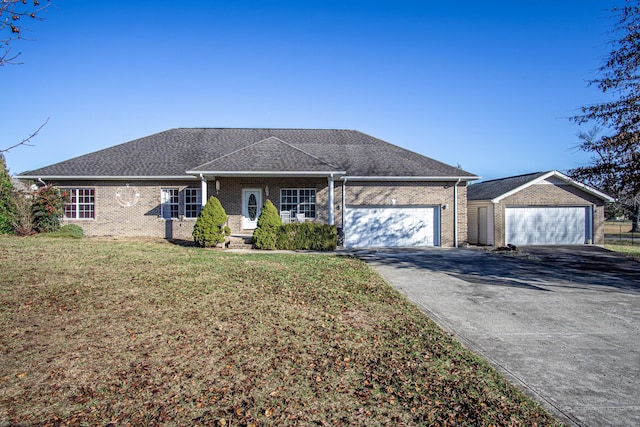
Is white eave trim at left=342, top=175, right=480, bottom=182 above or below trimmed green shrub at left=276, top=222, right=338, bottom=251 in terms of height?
above

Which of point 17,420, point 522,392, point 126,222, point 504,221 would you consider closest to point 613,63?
point 504,221

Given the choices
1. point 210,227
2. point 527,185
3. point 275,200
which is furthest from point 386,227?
point 210,227

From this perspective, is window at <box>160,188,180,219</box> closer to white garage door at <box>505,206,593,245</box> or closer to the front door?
the front door

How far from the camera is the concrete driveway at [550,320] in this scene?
4.16 meters

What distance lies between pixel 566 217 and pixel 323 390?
66.5 feet

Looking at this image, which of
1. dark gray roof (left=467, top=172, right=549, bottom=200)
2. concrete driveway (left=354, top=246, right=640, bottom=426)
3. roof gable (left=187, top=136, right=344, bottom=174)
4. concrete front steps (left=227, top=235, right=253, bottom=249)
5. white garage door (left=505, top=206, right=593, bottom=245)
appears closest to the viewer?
concrete driveway (left=354, top=246, right=640, bottom=426)

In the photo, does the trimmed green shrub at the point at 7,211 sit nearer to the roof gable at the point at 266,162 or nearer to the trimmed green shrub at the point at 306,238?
the roof gable at the point at 266,162

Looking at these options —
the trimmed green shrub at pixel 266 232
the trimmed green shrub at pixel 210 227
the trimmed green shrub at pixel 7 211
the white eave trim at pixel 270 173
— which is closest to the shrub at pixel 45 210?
the trimmed green shrub at pixel 7 211

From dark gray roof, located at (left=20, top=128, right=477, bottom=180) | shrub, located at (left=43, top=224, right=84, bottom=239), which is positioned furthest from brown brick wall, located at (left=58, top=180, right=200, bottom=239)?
shrub, located at (left=43, top=224, right=84, bottom=239)

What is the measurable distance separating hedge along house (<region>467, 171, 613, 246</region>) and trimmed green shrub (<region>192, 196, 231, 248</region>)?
12836mm

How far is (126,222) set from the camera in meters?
19.2

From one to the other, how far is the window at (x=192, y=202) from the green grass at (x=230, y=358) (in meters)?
10.2

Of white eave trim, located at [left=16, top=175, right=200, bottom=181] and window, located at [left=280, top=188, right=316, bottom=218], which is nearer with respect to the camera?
white eave trim, located at [left=16, top=175, right=200, bottom=181]

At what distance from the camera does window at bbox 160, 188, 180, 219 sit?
19.4 m
